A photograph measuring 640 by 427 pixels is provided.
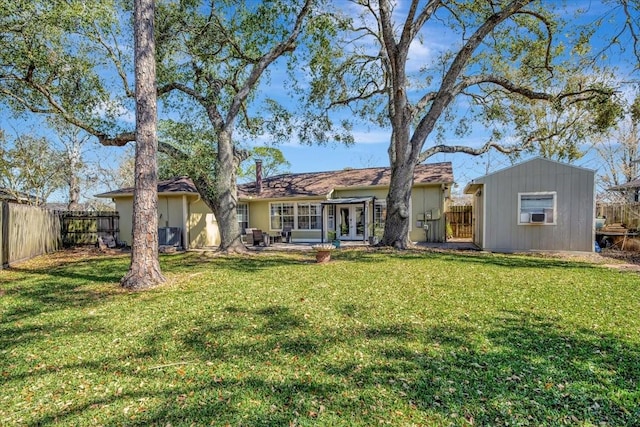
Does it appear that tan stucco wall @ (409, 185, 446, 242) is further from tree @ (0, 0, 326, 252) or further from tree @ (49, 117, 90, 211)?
tree @ (49, 117, 90, 211)

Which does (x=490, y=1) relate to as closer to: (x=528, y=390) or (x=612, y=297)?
(x=612, y=297)

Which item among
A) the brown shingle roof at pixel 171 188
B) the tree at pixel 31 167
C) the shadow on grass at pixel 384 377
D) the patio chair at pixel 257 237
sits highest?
the tree at pixel 31 167

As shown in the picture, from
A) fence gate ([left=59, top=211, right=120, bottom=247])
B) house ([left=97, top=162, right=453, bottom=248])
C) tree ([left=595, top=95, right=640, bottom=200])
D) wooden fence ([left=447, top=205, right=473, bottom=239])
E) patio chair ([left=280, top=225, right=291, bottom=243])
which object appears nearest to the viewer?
fence gate ([left=59, top=211, right=120, bottom=247])

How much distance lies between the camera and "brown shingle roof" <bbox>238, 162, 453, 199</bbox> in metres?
17.0

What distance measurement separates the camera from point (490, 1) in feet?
37.9

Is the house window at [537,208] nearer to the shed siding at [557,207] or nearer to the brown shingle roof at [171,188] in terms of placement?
the shed siding at [557,207]

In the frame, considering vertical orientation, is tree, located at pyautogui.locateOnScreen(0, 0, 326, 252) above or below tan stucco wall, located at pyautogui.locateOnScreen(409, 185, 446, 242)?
above

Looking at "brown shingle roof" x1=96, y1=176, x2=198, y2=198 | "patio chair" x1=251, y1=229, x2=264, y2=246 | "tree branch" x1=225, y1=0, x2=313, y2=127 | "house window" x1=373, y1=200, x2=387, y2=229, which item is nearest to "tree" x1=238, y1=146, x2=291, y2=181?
"brown shingle roof" x1=96, y1=176, x2=198, y2=198

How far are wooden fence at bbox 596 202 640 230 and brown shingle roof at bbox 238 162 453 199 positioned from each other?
6.66 m

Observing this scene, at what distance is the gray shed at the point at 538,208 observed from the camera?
11477 mm

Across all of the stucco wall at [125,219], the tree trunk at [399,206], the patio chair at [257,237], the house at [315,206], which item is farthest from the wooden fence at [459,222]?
the stucco wall at [125,219]

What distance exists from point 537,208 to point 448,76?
219 inches

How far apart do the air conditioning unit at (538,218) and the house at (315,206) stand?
14.7ft

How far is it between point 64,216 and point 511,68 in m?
23.4
